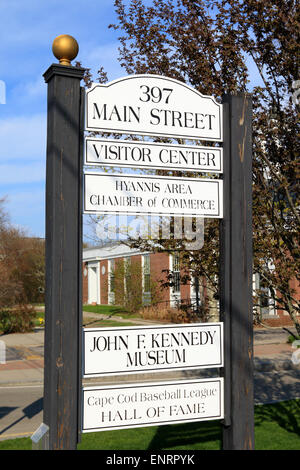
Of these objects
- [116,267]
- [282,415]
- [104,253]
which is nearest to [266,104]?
[282,415]

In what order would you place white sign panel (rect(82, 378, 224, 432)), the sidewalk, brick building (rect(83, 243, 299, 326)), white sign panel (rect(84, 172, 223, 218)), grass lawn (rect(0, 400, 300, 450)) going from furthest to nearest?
brick building (rect(83, 243, 299, 326)), the sidewalk, grass lawn (rect(0, 400, 300, 450)), white sign panel (rect(84, 172, 223, 218)), white sign panel (rect(82, 378, 224, 432))

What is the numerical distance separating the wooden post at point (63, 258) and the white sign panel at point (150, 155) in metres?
0.14

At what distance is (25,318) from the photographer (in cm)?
2130

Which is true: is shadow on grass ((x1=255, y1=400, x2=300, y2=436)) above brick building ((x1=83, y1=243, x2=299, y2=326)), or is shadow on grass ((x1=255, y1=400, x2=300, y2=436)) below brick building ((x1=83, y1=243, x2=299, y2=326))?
below

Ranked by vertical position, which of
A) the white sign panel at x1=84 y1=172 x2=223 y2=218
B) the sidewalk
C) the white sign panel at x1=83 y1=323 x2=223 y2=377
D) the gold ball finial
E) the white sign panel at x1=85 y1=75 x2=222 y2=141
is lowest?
the sidewalk

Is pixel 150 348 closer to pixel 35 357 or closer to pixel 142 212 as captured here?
pixel 142 212

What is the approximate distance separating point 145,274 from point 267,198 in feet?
64.8

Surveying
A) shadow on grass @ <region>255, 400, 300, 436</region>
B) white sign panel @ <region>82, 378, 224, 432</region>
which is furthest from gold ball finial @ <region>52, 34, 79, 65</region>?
shadow on grass @ <region>255, 400, 300, 436</region>

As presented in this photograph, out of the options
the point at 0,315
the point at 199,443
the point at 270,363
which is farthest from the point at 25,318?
the point at 199,443

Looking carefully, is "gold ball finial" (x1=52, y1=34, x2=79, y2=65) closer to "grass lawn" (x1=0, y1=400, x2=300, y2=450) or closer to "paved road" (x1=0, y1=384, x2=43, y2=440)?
"grass lawn" (x1=0, y1=400, x2=300, y2=450)

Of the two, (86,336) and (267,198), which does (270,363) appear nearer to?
(267,198)

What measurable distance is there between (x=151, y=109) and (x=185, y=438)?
4.59 meters

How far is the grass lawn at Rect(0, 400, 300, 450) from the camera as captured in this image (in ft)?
21.7

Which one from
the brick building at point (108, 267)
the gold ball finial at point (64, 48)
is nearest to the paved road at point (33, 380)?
the gold ball finial at point (64, 48)
